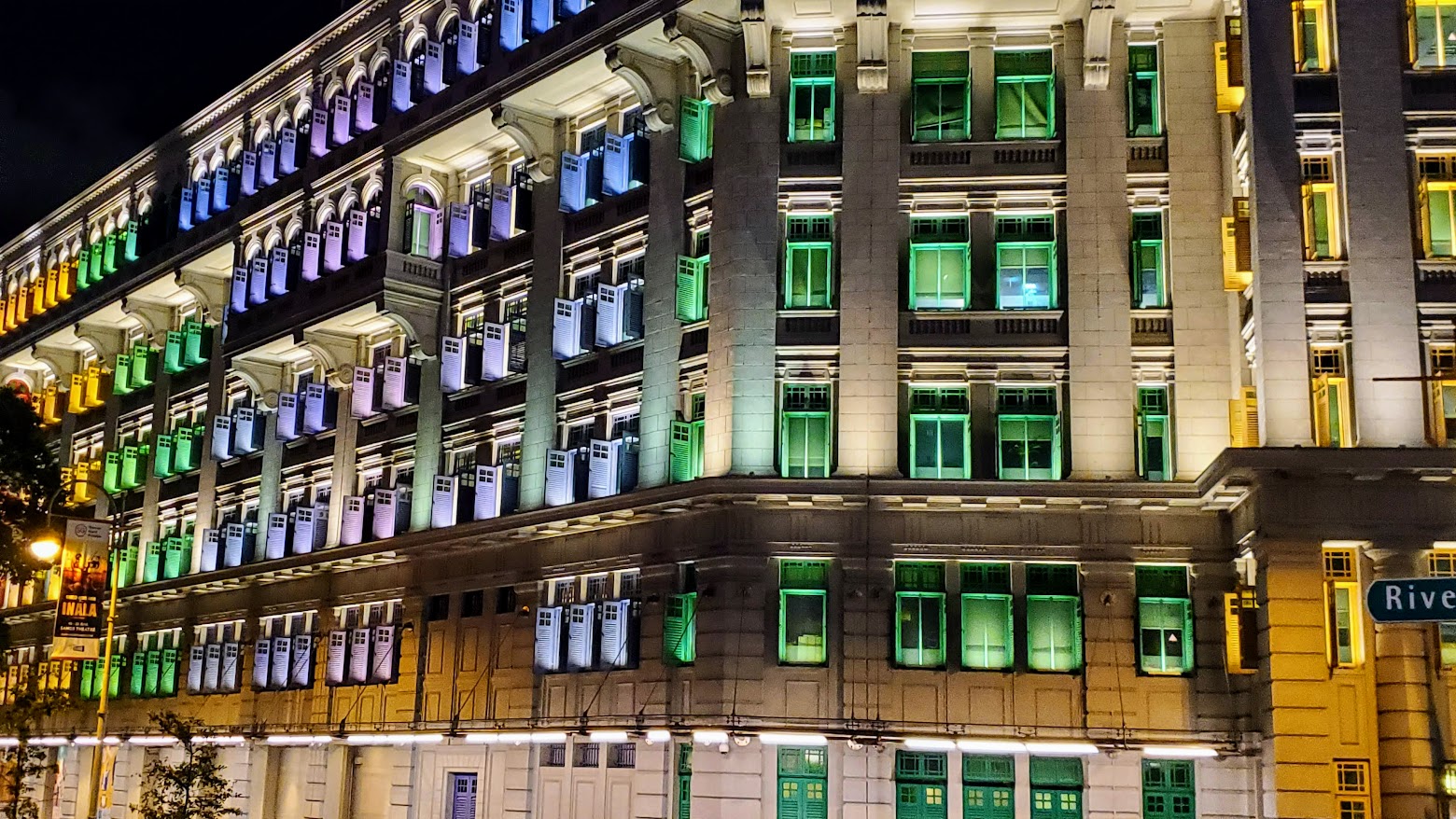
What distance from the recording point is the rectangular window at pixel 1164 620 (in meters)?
29.4

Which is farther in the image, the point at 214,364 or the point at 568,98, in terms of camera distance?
the point at 214,364

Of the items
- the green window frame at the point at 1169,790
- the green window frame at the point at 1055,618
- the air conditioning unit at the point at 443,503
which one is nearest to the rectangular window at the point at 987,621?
the green window frame at the point at 1055,618

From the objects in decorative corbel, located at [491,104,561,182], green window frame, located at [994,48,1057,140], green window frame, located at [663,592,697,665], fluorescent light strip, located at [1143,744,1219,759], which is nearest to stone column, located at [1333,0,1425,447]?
green window frame, located at [994,48,1057,140]

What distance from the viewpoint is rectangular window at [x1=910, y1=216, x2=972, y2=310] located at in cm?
3173

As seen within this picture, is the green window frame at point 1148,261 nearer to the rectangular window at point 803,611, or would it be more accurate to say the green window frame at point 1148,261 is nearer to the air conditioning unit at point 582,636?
the rectangular window at point 803,611

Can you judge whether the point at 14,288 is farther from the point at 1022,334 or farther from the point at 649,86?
the point at 1022,334

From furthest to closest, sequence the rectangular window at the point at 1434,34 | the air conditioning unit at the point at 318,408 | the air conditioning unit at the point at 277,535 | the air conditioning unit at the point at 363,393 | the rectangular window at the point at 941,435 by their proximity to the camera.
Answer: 1. the air conditioning unit at the point at 277,535
2. the air conditioning unit at the point at 318,408
3. the air conditioning unit at the point at 363,393
4. the rectangular window at the point at 941,435
5. the rectangular window at the point at 1434,34

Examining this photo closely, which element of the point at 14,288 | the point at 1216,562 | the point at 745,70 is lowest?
the point at 1216,562

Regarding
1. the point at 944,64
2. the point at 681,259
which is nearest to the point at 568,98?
the point at 681,259

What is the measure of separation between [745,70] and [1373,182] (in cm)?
1248

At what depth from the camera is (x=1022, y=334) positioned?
102ft

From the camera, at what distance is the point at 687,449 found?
3300 cm

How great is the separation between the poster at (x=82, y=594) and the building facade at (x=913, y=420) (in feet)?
8.30

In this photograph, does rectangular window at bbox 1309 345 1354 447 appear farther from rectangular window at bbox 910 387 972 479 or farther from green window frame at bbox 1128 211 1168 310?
Answer: rectangular window at bbox 910 387 972 479
